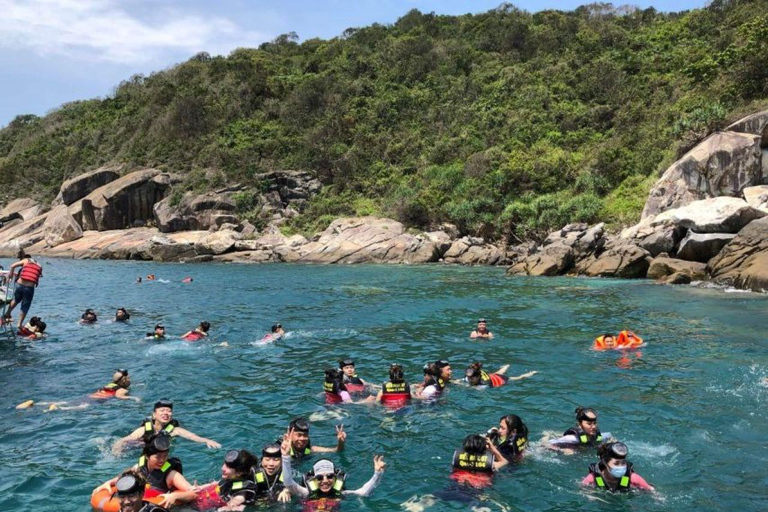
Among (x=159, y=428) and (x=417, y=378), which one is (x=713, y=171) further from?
(x=159, y=428)

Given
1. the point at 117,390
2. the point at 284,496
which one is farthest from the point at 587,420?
the point at 117,390

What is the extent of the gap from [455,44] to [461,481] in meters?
93.3

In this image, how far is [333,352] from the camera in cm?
1831

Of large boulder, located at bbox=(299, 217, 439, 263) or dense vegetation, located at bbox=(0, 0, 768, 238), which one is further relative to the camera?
dense vegetation, located at bbox=(0, 0, 768, 238)

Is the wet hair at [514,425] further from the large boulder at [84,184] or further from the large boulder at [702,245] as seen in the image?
the large boulder at [84,184]

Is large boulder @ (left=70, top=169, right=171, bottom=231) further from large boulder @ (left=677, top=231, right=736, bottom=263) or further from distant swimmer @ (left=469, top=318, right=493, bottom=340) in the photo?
distant swimmer @ (left=469, top=318, right=493, bottom=340)

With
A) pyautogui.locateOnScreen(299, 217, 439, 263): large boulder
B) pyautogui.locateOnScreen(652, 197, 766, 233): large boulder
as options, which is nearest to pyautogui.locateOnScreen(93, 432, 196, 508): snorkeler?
pyautogui.locateOnScreen(652, 197, 766, 233): large boulder

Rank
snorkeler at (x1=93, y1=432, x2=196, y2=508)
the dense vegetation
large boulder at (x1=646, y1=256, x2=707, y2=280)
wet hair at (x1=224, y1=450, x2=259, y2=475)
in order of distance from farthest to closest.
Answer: the dense vegetation < large boulder at (x1=646, y1=256, x2=707, y2=280) < wet hair at (x1=224, y1=450, x2=259, y2=475) < snorkeler at (x1=93, y1=432, x2=196, y2=508)

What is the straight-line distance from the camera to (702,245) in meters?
33.4

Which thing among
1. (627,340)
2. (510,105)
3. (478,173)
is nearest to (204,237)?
(478,173)

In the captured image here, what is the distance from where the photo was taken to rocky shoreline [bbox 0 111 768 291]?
3328 cm

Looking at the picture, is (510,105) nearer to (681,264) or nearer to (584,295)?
(681,264)

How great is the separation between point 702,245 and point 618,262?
4941 mm

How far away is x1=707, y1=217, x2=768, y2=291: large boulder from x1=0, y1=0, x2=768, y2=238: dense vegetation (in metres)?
14.3
